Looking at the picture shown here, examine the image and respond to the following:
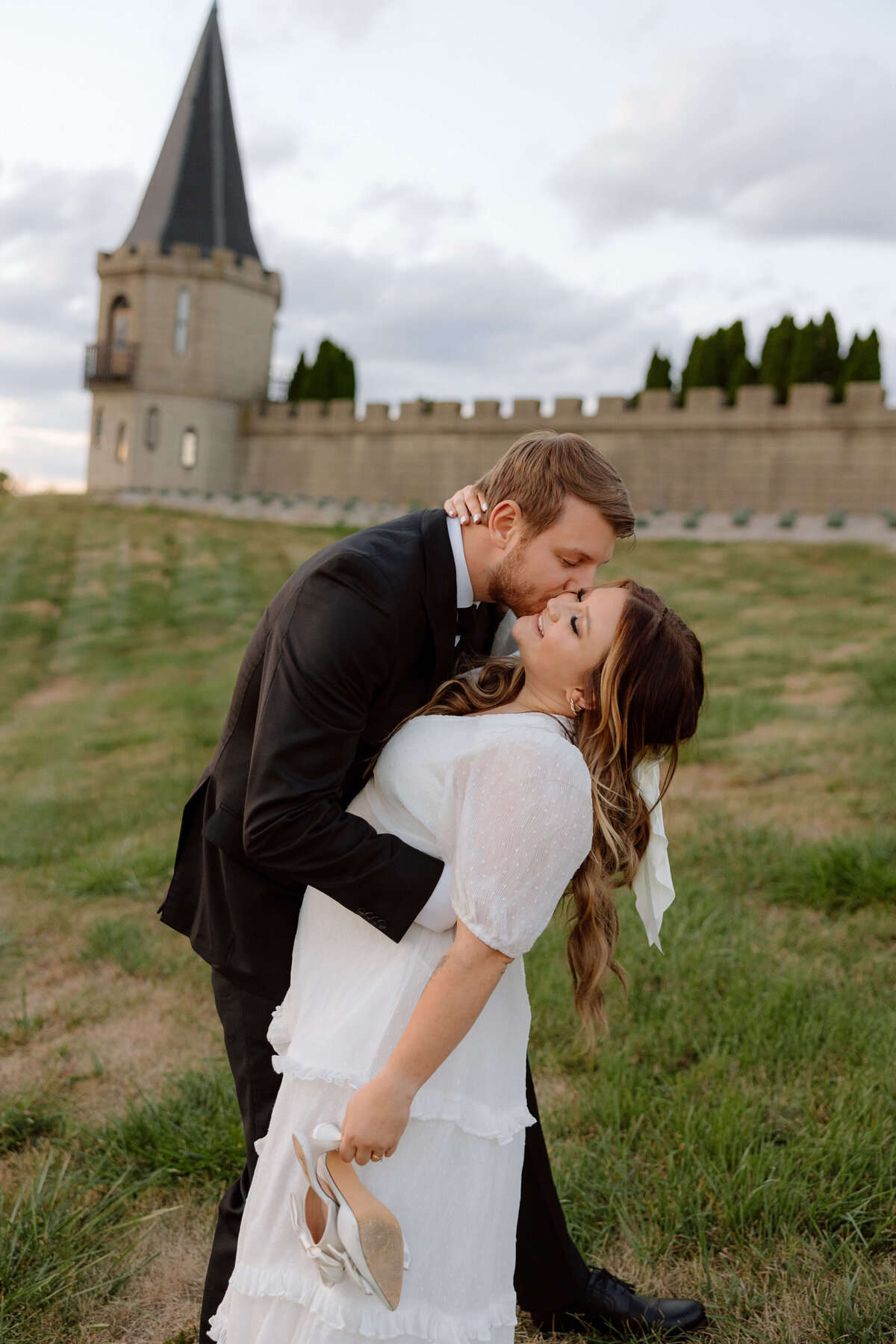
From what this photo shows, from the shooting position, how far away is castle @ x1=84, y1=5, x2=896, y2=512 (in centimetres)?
2580

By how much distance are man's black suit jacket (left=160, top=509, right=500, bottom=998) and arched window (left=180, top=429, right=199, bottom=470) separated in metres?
27.3

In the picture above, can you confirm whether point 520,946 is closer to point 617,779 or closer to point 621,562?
point 617,779

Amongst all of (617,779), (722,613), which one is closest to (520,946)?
(617,779)

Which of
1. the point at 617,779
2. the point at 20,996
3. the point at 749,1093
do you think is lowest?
the point at 20,996

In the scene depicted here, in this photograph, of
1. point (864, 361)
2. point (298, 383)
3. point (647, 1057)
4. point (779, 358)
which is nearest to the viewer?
point (647, 1057)

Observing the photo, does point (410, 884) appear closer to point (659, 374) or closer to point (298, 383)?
point (659, 374)

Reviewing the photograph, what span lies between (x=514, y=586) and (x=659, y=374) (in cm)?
2340

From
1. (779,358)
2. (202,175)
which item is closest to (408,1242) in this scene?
(779,358)

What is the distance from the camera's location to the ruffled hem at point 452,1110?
1.66m

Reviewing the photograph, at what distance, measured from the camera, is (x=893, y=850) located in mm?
4570

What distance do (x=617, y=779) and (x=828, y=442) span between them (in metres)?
21.4

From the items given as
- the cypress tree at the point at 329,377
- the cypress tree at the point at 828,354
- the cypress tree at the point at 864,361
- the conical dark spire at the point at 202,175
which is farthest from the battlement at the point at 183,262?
the cypress tree at the point at 864,361

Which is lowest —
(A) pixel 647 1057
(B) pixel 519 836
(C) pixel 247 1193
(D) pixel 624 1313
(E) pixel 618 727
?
(D) pixel 624 1313

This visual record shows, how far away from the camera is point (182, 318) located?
91.6 feet
